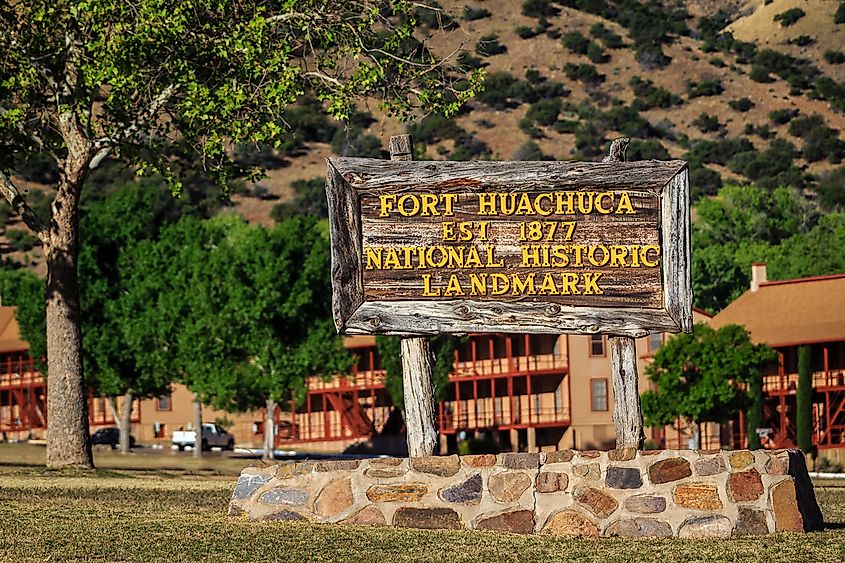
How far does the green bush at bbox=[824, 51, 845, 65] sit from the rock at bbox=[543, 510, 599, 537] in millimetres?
154438

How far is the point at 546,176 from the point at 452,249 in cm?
150

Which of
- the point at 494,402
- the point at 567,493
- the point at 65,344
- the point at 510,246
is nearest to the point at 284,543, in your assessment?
the point at 567,493

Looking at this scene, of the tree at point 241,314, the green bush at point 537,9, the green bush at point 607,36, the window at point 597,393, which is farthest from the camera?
the green bush at point 537,9

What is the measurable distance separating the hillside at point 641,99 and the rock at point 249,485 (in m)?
109

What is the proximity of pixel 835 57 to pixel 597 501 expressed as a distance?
155 metres

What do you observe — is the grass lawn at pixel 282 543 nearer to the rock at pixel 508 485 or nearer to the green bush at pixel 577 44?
the rock at pixel 508 485

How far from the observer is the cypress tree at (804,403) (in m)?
63.0

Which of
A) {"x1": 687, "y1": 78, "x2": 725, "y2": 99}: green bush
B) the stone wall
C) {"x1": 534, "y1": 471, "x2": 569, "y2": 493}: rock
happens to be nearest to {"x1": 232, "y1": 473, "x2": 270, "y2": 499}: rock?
the stone wall

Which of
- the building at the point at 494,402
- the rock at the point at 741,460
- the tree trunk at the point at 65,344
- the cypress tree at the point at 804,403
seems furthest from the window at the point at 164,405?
the rock at the point at 741,460

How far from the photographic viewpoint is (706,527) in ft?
62.1

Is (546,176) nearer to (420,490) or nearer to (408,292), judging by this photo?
(408,292)

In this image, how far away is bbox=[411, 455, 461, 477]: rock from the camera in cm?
1966

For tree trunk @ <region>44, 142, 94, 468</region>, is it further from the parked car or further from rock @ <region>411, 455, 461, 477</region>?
the parked car

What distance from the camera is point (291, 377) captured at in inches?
A: 2603
